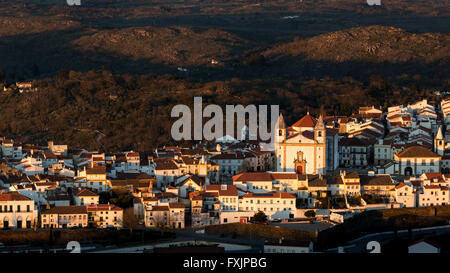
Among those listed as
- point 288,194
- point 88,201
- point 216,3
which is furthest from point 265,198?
point 216,3

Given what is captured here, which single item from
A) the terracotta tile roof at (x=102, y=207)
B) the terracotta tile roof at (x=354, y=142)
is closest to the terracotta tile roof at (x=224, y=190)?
the terracotta tile roof at (x=102, y=207)

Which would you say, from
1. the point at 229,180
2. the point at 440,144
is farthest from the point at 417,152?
the point at 229,180

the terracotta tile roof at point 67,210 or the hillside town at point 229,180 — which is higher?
the hillside town at point 229,180

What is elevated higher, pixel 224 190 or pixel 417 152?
pixel 417 152

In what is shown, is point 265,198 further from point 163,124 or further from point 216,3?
point 216,3

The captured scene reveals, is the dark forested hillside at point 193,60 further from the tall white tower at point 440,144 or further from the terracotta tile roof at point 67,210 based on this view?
the terracotta tile roof at point 67,210

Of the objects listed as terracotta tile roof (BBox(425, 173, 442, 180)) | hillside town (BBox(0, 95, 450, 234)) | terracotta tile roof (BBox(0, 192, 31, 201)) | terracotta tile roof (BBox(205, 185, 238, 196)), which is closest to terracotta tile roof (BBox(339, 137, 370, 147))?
hillside town (BBox(0, 95, 450, 234))

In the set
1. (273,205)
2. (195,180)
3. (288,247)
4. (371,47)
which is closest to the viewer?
(288,247)

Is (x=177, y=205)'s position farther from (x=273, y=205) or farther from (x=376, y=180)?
(x=376, y=180)
